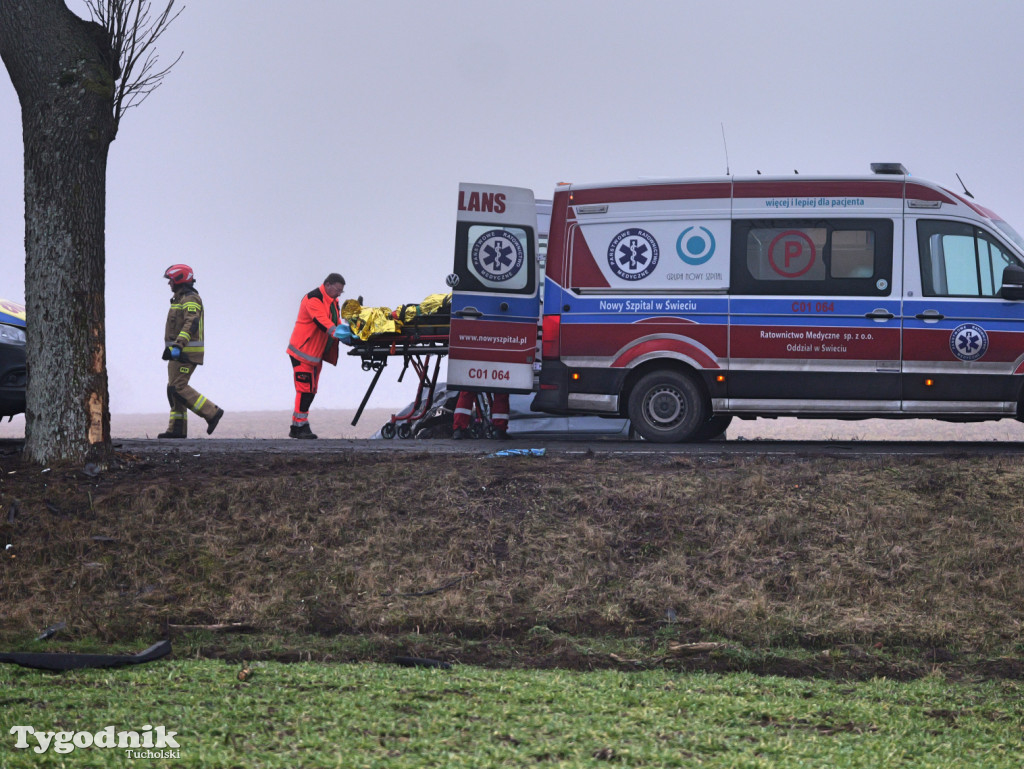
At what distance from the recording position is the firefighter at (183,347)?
1293cm

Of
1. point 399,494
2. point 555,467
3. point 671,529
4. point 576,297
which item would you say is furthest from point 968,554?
point 576,297

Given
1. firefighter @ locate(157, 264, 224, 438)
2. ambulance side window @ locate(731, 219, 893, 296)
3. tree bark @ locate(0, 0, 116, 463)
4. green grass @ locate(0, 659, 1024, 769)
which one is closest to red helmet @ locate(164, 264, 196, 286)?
firefighter @ locate(157, 264, 224, 438)

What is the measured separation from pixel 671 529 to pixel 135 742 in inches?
170

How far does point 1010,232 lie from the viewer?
11047 mm

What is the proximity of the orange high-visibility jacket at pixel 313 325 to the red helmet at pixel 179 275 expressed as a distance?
142 centimetres

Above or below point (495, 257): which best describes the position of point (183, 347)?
below

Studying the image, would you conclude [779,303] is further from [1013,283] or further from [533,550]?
[533,550]

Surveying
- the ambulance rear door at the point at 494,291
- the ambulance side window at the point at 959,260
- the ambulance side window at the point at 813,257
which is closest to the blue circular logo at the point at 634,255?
the ambulance side window at the point at 813,257

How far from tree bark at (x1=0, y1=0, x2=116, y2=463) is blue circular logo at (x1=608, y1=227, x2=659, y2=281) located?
5147 mm

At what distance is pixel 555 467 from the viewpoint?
871 centimetres

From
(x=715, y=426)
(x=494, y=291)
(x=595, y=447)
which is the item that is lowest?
(x=595, y=447)

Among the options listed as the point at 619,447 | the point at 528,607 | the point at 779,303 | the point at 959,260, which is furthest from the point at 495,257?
the point at 528,607

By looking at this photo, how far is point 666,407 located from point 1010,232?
12.9 feet

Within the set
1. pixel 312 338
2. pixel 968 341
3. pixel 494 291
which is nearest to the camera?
pixel 968 341
